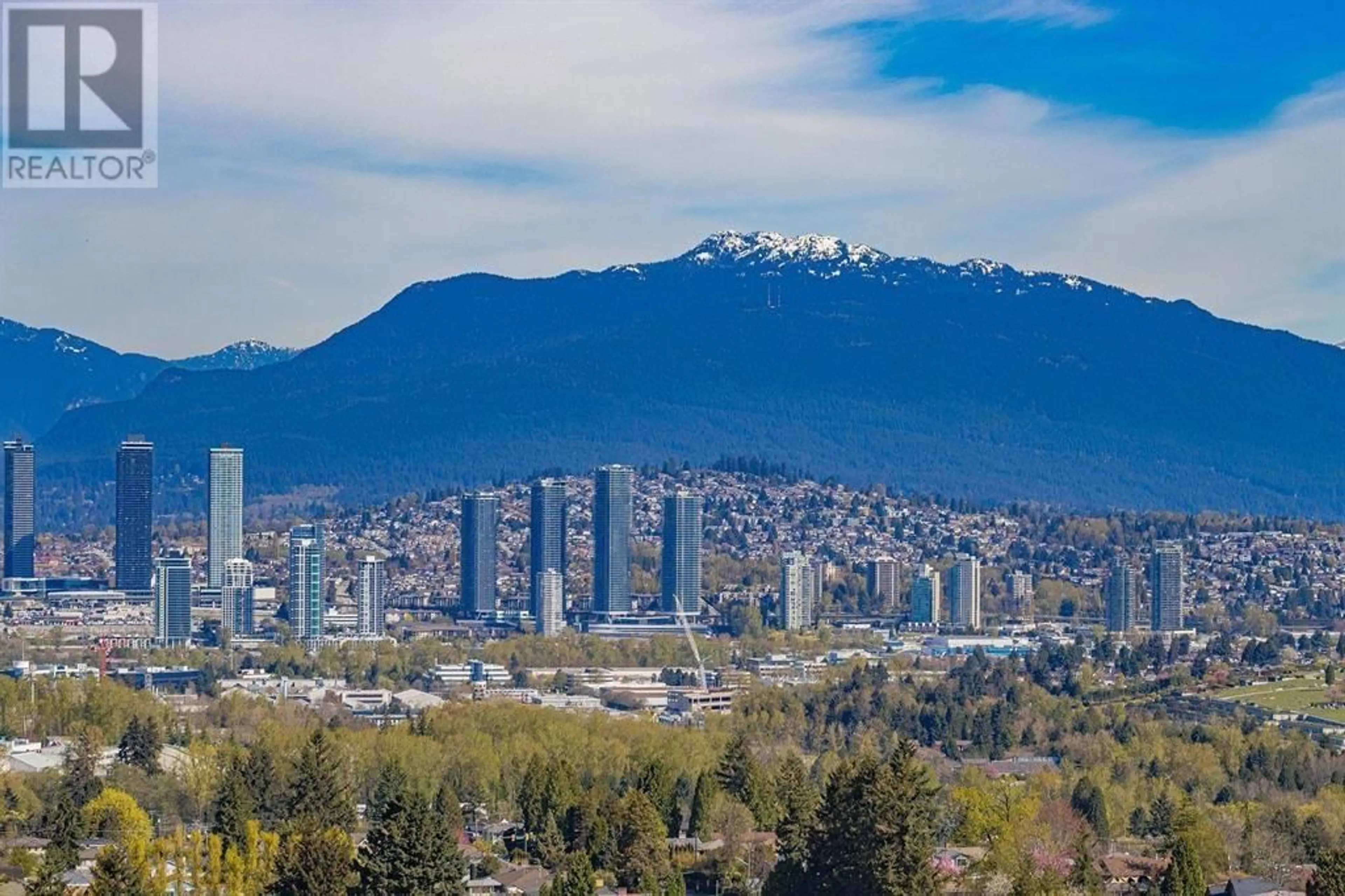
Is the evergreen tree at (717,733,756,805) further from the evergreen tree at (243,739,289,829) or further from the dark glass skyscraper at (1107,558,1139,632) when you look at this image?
the dark glass skyscraper at (1107,558,1139,632)

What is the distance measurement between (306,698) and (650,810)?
132 feet

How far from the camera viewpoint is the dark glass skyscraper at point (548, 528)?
439 ft

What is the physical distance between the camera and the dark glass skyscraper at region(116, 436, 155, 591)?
5369 inches

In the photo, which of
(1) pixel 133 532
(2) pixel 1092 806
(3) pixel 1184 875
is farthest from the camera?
(1) pixel 133 532

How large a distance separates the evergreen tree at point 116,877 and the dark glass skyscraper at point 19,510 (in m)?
106

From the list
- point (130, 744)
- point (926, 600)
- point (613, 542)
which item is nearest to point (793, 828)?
point (130, 744)

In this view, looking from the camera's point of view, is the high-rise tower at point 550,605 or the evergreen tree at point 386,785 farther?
the high-rise tower at point 550,605

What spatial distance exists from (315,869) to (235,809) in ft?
29.7

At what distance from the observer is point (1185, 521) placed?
147m

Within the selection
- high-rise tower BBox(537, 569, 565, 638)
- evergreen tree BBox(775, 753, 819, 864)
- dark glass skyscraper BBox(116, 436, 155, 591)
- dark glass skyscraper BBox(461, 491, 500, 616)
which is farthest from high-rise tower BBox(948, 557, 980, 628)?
evergreen tree BBox(775, 753, 819, 864)

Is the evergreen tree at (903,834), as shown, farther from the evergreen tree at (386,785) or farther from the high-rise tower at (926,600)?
the high-rise tower at (926,600)

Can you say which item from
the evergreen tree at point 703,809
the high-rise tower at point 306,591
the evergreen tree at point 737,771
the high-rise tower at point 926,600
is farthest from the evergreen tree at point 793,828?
the high-rise tower at point 926,600

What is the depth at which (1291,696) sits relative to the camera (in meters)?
77.1

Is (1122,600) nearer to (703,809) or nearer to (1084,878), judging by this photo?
(703,809)
